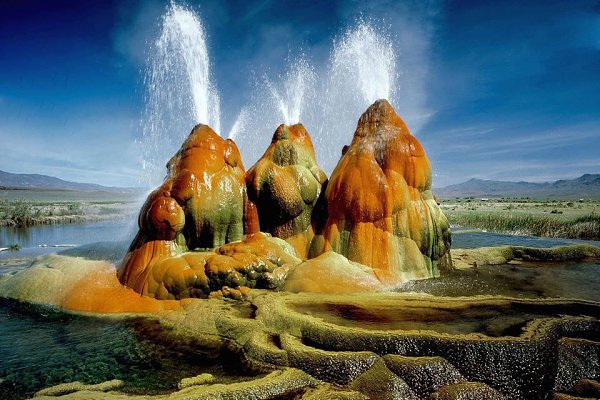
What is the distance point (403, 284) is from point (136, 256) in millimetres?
6981

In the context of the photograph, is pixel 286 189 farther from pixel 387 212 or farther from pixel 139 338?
pixel 139 338

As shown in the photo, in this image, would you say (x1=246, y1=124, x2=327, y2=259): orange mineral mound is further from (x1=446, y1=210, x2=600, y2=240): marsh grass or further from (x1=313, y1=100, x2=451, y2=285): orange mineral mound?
(x1=446, y1=210, x2=600, y2=240): marsh grass

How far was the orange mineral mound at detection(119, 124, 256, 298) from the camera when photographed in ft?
31.4

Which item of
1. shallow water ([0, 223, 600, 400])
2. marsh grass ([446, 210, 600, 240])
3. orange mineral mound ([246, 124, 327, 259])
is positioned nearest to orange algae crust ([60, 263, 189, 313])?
shallow water ([0, 223, 600, 400])

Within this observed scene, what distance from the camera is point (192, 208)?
33.6 feet

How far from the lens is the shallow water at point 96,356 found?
5.39 metres

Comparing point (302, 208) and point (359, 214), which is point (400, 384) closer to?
point (359, 214)

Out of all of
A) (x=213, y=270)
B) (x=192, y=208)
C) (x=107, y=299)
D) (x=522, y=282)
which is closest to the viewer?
(x=107, y=299)

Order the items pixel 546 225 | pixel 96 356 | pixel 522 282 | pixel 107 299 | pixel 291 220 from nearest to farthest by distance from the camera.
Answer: pixel 96 356
pixel 107 299
pixel 522 282
pixel 291 220
pixel 546 225

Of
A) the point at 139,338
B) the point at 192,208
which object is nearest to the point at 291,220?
the point at 192,208

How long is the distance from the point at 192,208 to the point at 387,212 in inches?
215

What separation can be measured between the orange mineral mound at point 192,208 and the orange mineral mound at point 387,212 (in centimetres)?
272

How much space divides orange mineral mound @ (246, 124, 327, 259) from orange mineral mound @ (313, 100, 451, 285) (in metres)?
0.65

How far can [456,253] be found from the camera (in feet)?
45.3
